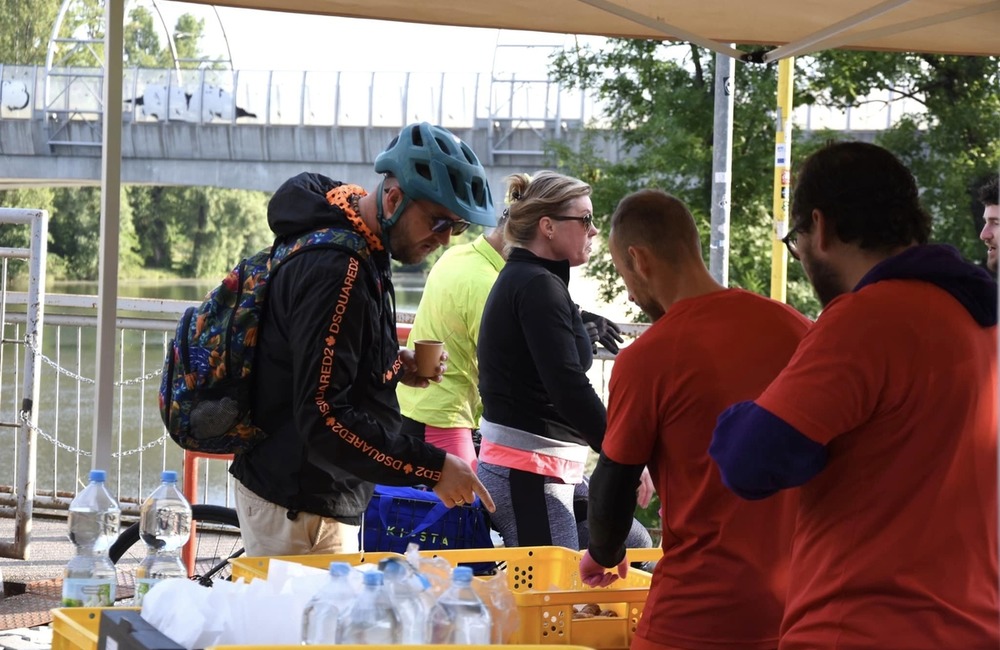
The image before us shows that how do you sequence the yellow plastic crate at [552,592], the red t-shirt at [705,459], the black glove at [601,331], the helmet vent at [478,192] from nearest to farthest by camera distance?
the red t-shirt at [705,459]
the yellow plastic crate at [552,592]
the helmet vent at [478,192]
the black glove at [601,331]

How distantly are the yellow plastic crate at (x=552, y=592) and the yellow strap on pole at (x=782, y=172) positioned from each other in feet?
17.8

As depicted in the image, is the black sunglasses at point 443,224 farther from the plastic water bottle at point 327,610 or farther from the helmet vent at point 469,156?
the plastic water bottle at point 327,610

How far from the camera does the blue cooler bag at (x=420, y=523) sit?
13.6 ft

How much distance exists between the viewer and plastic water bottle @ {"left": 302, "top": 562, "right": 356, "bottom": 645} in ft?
7.41

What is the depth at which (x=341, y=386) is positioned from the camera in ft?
9.97

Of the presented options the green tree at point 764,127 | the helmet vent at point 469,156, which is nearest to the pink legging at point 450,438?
the helmet vent at point 469,156

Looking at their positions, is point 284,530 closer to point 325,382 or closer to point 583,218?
point 325,382

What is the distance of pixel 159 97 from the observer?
35406 mm

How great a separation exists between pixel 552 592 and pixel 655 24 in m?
2.12

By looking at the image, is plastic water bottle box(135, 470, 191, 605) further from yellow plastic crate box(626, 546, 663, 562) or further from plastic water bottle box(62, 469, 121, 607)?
yellow plastic crate box(626, 546, 663, 562)

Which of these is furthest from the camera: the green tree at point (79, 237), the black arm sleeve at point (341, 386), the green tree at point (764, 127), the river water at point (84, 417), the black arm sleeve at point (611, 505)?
the green tree at point (79, 237)

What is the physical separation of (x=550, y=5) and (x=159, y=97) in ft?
108

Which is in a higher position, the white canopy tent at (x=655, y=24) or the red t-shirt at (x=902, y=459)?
the white canopy tent at (x=655, y=24)

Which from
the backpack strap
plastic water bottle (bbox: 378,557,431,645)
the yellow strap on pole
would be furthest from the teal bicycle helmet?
the yellow strap on pole
